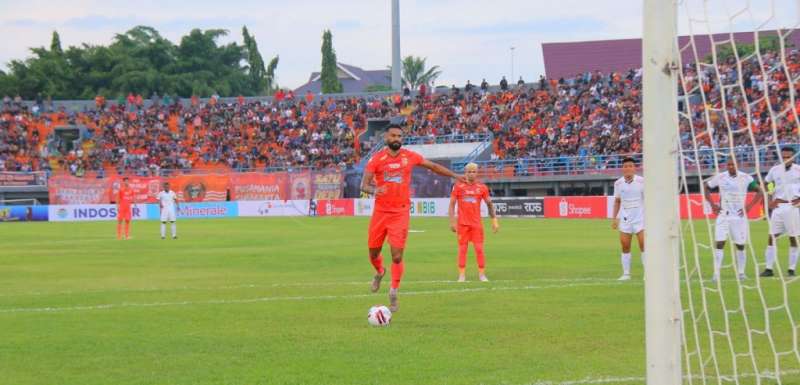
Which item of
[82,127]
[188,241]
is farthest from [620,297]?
[82,127]

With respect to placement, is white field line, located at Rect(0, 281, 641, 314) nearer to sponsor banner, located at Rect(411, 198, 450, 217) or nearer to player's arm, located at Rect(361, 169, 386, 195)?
player's arm, located at Rect(361, 169, 386, 195)

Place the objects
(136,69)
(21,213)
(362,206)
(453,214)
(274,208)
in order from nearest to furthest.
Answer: (453,214) < (362,206) < (274,208) < (21,213) < (136,69)

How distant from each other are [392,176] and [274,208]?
47411 mm

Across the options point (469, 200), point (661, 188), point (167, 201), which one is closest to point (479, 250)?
point (469, 200)

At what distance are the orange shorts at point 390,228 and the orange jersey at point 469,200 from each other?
514 cm

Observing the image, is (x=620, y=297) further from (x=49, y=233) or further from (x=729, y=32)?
(x=49, y=233)

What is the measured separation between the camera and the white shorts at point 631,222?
17875 mm

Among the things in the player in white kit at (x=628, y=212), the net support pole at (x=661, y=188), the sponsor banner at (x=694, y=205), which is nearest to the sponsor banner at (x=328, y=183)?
the sponsor banner at (x=694, y=205)

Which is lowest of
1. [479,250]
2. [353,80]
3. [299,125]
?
[479,250]

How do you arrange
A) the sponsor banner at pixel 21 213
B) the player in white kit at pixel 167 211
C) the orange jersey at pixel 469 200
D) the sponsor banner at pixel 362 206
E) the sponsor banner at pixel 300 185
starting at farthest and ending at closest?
the sponsor banner at pixel 21 213, the sponsor banner at pixel 300 185, the sponsor banner at pixel 362 206, the player in white kit at pixel 167 211, the orange jersey at pixel 469 200

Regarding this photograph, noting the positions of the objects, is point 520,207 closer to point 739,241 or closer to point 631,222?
point 631,222

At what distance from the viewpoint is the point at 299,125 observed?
68625 mm

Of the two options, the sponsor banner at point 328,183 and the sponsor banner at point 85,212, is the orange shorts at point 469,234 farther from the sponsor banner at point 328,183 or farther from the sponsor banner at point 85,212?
the sponsor banner at point 85,212

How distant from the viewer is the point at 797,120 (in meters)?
6.57
